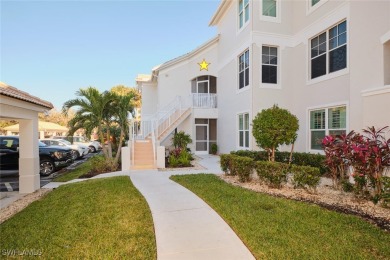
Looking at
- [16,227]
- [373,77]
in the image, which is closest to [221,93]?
[373,77]

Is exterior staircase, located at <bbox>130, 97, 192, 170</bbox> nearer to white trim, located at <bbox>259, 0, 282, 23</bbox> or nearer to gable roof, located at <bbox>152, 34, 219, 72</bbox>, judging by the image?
gable roof, located at <bbox>152, 34, 219, 72</bbox>

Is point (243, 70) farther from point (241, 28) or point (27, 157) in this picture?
point (27, 157)

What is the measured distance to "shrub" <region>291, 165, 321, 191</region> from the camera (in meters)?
6.32

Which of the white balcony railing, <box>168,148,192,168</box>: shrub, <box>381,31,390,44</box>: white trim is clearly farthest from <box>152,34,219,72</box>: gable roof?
<box>381,31,390,44</box>: white trim

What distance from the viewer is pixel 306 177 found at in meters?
6.39

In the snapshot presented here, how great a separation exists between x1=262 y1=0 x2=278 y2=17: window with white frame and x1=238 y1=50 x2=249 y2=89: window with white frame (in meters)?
2.28

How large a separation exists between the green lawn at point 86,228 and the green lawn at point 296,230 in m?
1.70

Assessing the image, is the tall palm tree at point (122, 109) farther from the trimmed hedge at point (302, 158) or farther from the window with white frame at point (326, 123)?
the window with white frame at point (326, 123)

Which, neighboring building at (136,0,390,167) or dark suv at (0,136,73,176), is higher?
neighboring building at (136,0,390,167)

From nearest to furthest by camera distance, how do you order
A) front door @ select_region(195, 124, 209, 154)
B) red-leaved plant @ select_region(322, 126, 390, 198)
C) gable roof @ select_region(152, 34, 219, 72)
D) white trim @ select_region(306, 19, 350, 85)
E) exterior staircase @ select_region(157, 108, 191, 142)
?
red-leaved plant @ select_region(322, 126, 390, 198) < white trim @ select_region(306, 19, 350, 85) < exterior staircase @ select_region(157, 108, 191, 142) < gable roof @ select_region(152, 34, 219, 72) < front door @ select_region(195, 124, 209, 154)

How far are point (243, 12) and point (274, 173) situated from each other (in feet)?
35.4

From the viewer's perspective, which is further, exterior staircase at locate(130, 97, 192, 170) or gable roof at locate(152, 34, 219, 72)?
gable roof at locate(152, 34, 219, 72)

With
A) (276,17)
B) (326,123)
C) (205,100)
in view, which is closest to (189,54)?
(205,100)

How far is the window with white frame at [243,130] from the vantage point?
13477mm
